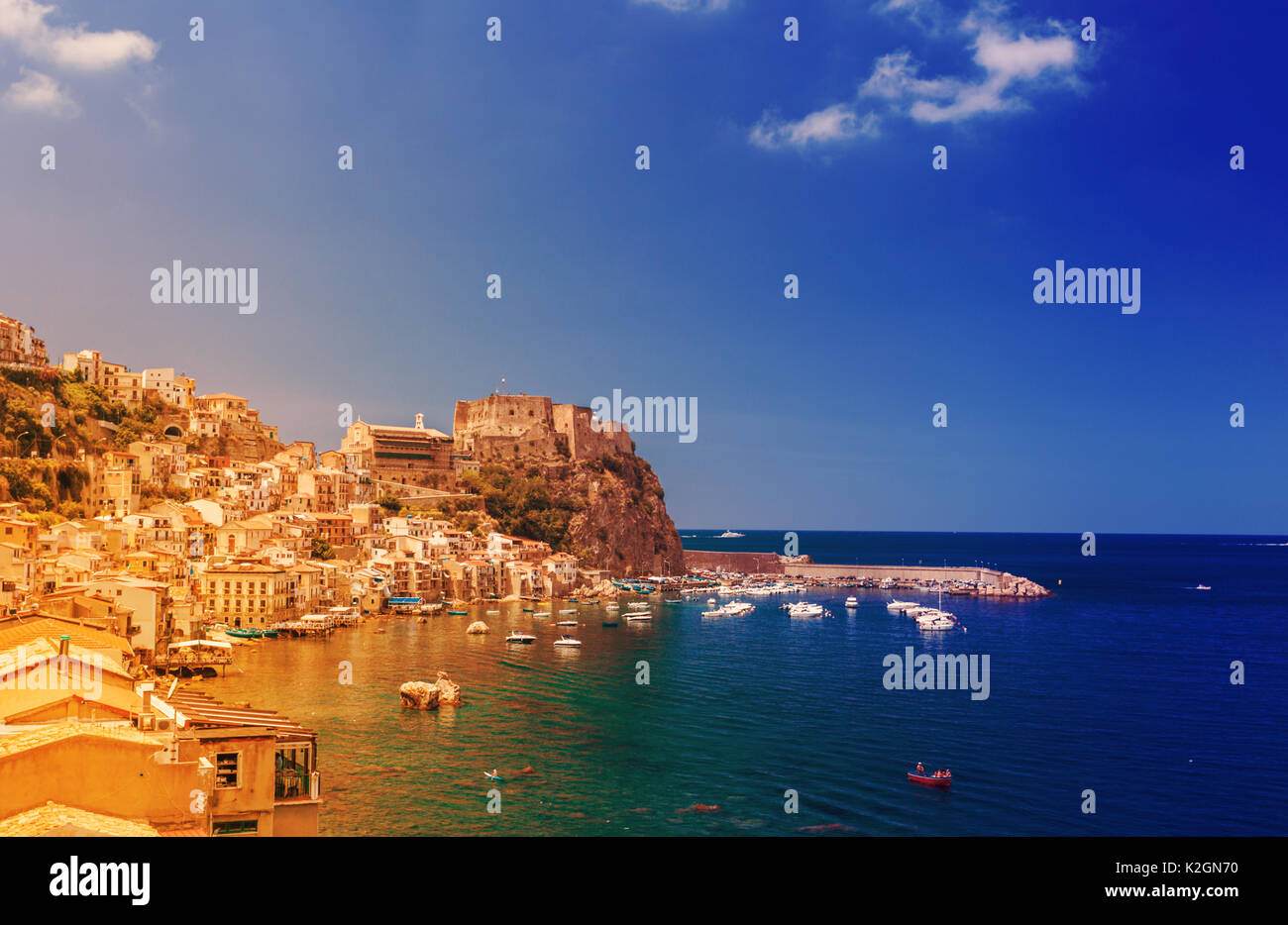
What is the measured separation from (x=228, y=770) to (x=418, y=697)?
14944mm

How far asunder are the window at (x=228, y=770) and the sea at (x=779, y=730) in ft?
15.3

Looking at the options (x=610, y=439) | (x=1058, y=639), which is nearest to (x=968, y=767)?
(x=1058, y=639)

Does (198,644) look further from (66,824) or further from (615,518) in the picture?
(615,518)

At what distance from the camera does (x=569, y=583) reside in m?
65.1

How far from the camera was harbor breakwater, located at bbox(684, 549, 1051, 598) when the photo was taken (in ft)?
226

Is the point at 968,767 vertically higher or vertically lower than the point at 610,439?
lower

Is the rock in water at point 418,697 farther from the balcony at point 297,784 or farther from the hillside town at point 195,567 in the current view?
the balcony at point 297,784

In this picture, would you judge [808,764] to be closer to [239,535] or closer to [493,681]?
[493,681]

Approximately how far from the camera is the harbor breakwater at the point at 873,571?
68.9 metres

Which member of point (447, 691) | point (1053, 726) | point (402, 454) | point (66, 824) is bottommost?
point (1053, 726)

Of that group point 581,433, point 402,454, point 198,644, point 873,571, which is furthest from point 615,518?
point 198,644

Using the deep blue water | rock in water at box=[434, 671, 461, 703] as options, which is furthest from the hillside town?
the deep blue water

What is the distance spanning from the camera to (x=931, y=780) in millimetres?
18766
